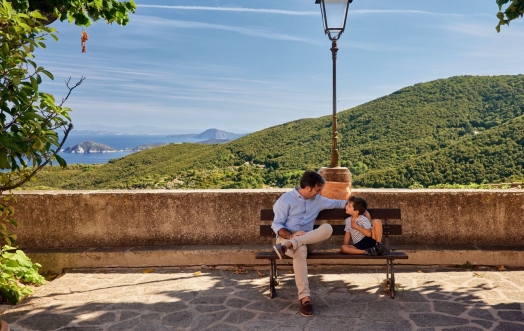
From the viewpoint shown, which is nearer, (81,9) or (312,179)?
(312,179)

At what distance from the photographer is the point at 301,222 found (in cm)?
501

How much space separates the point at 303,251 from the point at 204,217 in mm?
1952

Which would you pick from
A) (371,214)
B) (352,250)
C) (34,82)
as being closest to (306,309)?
(352,250)

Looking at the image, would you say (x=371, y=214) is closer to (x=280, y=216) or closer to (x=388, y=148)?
(x=280, y=216)

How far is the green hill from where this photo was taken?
28.5 m

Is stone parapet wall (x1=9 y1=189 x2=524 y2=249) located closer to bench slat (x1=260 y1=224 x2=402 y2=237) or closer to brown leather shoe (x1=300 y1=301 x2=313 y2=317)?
bench slat (x1=260 y1=224 x2=402 y2=237)

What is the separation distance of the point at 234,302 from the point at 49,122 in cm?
249

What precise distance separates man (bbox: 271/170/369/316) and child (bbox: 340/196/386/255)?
0.94 feet

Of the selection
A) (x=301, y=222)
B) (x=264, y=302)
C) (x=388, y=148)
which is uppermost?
(x=388, y=148)

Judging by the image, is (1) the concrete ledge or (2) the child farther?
(1) the concrete ledge

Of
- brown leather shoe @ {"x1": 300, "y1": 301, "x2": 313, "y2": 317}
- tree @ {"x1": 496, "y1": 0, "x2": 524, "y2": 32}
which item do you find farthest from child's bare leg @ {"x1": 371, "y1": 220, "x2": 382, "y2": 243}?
tree @ {"x1": 496, "y1": 0, "x2": 524, "y2": 32}

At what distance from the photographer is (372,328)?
13.1ft

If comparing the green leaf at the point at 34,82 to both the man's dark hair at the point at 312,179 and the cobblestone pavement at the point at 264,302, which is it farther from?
the man's dark hair at the point at 312,179

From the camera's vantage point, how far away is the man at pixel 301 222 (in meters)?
4.64
